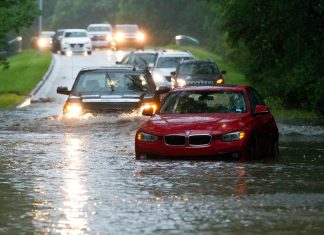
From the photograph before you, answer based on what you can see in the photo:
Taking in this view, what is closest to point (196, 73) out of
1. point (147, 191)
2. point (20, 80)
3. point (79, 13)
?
point (20, 80)

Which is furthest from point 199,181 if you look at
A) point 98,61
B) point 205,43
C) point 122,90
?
point 205,43

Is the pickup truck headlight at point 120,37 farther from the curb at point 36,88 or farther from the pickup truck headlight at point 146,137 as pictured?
the pickup truck headlight at point 146,137

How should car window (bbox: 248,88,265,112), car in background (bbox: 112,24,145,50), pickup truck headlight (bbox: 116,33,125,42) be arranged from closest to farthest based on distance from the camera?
car window (bbox: 248,88,265,112) → car in background (bbox: 112,24,145,50) → pickup truck headlight (bbox: 116,33,125,42)

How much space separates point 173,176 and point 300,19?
575 inches

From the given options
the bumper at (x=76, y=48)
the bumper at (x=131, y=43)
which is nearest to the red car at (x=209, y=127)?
the bumper at (x=76, y=48)

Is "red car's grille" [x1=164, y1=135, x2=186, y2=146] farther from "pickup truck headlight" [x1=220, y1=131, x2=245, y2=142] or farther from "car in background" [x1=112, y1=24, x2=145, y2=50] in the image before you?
"car in background" [x1=112, y1=24, x2=145, y2=50]

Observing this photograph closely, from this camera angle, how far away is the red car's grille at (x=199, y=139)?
17094 mm

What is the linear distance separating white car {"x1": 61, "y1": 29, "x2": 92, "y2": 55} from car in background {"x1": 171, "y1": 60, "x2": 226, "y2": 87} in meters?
33.2

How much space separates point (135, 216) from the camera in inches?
466

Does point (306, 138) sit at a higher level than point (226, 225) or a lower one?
lower

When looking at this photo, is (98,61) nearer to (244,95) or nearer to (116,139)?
(116,139)

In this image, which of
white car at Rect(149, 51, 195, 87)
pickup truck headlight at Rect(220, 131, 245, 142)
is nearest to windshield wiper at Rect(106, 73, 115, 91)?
pickup truck headlight at Rect(220, 131, 245, 142)

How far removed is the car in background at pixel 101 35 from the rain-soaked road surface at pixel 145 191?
64.4 metres

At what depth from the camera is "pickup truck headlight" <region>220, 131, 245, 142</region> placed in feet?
55.9
